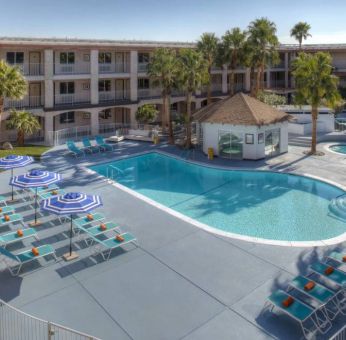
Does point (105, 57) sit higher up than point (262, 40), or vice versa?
point (262, 40)

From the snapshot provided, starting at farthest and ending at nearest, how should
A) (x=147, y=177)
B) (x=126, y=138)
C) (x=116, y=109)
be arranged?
1. (x=116, y=109)
2. (x=126, y=138)
3. (x=147, y=177)

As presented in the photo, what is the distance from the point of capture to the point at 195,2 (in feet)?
87.9

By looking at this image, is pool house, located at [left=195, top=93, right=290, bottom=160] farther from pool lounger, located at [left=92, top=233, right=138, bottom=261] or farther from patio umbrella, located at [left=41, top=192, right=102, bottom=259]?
patio umbrella, located at [left=41, top=192, right=102, bottom=259]

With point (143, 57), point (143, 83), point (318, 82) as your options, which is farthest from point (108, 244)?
point (143, 57)

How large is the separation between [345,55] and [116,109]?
36161 millimetres

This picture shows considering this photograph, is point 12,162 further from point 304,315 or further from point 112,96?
point 112,96

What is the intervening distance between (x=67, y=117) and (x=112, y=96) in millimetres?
5170

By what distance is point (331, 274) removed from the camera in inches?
456

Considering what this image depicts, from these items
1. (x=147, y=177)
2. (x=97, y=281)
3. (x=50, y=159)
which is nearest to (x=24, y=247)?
(x=97, y=281)

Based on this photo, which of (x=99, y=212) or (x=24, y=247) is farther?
(x=99, y=212)

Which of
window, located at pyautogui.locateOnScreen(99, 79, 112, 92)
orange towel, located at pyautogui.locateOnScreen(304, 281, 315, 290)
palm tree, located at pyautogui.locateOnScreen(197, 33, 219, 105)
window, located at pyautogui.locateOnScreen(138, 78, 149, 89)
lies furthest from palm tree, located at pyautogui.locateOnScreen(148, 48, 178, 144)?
orange towel, located at pyautogui.locateOnScreen(304, 281, 315, 290)

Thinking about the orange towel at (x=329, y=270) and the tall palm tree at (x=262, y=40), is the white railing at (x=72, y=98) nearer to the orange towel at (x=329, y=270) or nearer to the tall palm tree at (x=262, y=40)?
the tall palm tree at (x=262, y=40)

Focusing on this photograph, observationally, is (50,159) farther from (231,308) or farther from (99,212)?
(231,308)

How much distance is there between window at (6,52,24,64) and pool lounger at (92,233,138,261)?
26208mm
